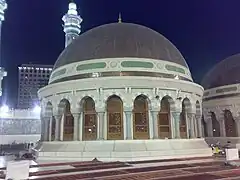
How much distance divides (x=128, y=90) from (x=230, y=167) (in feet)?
22.9

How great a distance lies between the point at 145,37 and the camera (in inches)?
754

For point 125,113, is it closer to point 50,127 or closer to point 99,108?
point 99,108

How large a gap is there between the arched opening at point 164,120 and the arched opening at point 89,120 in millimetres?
4035

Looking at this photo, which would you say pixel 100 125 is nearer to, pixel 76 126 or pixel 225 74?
pixel 76 126

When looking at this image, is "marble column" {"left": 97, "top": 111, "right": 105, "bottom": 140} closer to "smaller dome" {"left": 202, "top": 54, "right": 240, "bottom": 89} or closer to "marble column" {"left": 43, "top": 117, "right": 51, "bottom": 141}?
"marble column" {"left": 43, "top": 117, "right": 51, "bottom": 141}

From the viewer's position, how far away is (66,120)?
57.9 ft

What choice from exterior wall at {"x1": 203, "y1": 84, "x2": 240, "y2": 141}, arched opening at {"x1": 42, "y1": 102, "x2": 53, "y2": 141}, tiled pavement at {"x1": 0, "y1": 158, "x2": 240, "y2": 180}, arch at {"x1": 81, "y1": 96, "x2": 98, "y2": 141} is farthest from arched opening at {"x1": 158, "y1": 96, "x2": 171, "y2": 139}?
exterior wall at {"x1": 203, "y1": 84, "x2": 240, "y2": 141}

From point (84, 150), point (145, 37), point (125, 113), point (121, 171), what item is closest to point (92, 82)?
point (125, 113)

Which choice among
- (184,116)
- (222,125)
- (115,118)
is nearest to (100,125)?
(115,118)

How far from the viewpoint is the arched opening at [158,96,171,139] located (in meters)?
16.9

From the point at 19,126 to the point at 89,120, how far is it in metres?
29.4

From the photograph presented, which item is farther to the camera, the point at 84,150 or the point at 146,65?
the point at 146,65

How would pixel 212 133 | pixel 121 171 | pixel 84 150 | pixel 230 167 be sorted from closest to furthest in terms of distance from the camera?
pixel 121 171 < pixel 230 167 < pixel 84 150 < pixel 212 133

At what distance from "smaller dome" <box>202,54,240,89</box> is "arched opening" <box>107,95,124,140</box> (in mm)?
13939
